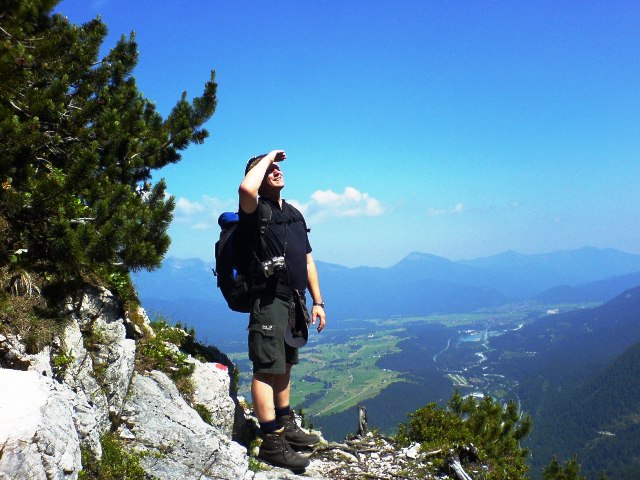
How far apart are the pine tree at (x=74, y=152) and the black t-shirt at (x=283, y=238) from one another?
1783 millimetres

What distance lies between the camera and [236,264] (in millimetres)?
5949

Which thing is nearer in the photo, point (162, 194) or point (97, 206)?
point (97, 206)

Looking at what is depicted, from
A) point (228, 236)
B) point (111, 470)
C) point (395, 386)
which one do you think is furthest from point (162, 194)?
point (395, 386)

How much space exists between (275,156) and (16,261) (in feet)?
11.5

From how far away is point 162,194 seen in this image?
26.9ft

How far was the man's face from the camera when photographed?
6.08 metres

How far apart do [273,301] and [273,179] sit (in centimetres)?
170

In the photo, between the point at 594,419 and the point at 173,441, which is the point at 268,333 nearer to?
the point at 173,441

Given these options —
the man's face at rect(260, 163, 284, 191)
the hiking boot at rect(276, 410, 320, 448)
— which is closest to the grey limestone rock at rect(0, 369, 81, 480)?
the hiking boot at rect(276, 410, 320, 448)

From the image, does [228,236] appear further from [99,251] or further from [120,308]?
[120,308]

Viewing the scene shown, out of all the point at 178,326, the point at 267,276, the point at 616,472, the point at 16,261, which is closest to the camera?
the point at 16,261

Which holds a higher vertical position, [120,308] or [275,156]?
[275,156]

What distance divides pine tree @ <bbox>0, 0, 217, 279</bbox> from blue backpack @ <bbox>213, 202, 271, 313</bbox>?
142 cm

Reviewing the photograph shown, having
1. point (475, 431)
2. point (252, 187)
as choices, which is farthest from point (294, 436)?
point (475, 431)
